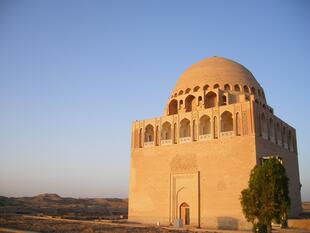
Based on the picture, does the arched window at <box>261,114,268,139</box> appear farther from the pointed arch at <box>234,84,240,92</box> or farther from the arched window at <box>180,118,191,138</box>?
the arched window at <box>180,118,191,138</box>

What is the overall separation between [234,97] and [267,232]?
1471cm

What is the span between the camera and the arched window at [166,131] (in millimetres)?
30062

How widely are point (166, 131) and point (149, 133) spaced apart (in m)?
1.96

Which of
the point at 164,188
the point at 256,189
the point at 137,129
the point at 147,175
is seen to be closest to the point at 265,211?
the point at 256,189

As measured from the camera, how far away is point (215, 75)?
31141mm

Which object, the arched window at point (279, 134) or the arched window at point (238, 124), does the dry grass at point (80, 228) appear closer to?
the arched window at point (238, 124)

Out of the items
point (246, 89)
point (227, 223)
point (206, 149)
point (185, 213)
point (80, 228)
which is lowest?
point (80, 228)

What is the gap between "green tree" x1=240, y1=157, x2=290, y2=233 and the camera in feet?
52.6

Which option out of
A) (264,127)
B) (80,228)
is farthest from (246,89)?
(80,228)

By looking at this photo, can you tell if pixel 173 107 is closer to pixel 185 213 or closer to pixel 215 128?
pixel 215 128

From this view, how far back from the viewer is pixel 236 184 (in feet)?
77.4

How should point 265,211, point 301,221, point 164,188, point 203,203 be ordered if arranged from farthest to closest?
point 164,188 → point 203,203 → point 301,221 → point 265,211

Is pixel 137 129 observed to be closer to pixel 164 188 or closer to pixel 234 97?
pixel 164 188

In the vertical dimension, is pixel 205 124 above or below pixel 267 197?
above
